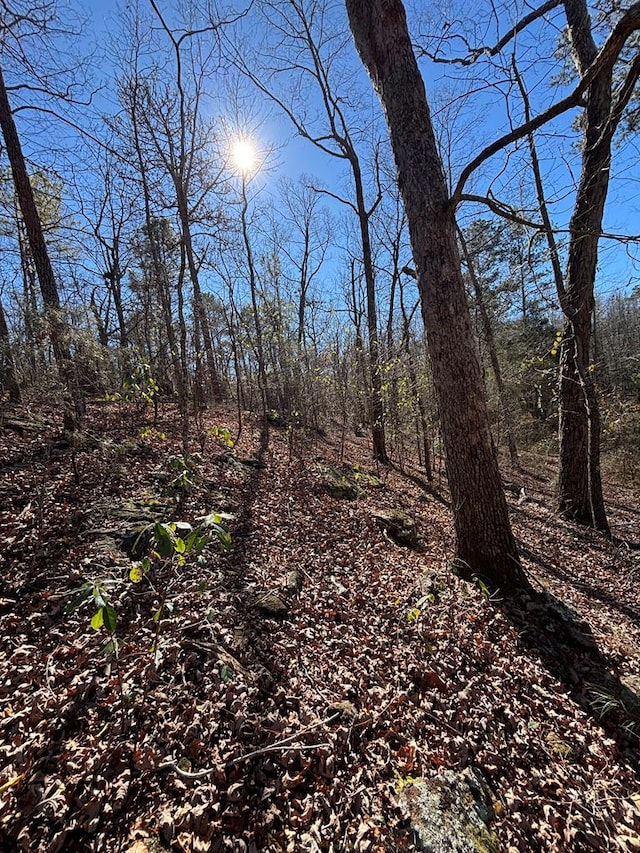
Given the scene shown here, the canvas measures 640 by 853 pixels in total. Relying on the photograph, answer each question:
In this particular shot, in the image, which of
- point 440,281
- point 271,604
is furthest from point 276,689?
point 440,281

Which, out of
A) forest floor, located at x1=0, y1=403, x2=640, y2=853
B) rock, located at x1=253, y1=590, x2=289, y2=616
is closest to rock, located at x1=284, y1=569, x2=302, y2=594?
forest floor, located at x1=0, y1=403, x2=640, y2=853

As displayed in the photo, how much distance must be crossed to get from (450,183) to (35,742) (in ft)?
52.2

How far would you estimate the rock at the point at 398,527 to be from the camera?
5.22 m

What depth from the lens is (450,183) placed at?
12.2 meters

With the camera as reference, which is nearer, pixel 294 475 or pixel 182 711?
pixel 182 711

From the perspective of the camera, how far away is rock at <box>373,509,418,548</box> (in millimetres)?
5219

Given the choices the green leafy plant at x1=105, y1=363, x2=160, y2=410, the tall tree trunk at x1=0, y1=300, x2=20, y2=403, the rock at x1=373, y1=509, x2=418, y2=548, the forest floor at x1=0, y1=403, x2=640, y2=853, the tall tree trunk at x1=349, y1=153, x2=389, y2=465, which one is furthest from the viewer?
the tall tree trunk at x1=349, y1=153, x2=389, y2=465

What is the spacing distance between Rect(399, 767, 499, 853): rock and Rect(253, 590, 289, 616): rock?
1.56m

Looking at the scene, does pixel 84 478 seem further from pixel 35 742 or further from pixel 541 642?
pixel 541 642

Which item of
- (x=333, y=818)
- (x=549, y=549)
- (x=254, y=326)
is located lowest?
(x=549, y=549)

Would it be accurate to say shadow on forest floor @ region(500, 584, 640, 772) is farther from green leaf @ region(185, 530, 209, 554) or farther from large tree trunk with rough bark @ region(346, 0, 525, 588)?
green leaf @ region(185, 530, 209, 554)

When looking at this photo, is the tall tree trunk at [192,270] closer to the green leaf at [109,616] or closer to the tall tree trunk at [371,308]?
the tall tree trunk at [371,308]

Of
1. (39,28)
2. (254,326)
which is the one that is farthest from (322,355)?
(39,28)

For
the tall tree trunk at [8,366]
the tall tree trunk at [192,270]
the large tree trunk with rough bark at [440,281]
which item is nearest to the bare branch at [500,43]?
the large tree trunk with rough bark at [440,281]
